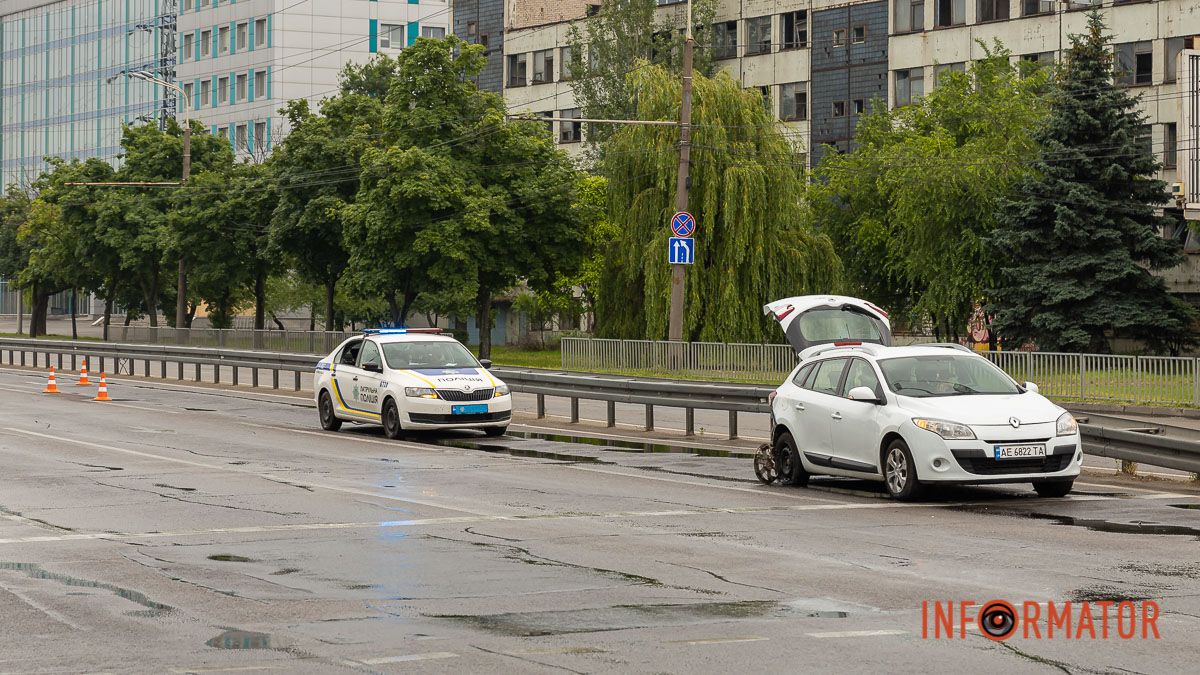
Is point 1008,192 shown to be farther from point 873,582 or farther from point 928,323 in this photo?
point 873,582

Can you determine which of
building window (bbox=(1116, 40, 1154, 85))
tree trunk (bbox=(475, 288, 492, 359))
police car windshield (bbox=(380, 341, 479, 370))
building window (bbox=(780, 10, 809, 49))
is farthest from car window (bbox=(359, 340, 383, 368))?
building window (bbox=(780, 10, 809, 49))

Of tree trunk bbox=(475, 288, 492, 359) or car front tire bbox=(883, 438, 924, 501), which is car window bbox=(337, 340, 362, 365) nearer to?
car front tire bbox=(883, 438, 924, 501)

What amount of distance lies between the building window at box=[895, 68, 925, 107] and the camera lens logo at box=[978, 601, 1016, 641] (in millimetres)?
65885

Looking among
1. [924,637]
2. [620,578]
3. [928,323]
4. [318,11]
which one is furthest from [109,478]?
[318,11]

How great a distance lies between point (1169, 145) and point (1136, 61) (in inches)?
145

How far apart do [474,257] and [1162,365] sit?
89.8 feet

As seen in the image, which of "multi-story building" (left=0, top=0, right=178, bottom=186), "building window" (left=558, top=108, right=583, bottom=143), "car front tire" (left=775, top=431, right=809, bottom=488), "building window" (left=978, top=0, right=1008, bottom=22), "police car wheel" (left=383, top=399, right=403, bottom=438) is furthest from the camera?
"multi-story building" (left=0, top=0, right=178, bottom=186)

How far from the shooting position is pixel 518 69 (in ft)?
301

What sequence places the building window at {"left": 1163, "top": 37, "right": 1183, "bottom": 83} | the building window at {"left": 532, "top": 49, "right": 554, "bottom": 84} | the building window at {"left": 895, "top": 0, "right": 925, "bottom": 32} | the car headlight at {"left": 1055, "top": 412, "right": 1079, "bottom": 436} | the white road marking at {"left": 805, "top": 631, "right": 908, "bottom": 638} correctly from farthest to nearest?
the building window at {"left": 532, "top": 49, "right": 554, "bottom": 84} → the building window at {"left": 895, "top": 0, "right": 925, "bottom": 32} → the building window at {"left": 1163, "top": 37, "right": 1183, "bottom": 83} → the car headlight at {"left": 1055, "top": 412, "right": 1079, "bottom": 436} → the white road marking at {"left": 805, "top": 631, "right": 908, "bottom": 638}

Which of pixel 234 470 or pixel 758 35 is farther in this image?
pixel 758 35

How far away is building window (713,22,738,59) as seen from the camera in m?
81.2

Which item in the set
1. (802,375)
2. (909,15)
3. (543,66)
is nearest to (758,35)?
(909,15)

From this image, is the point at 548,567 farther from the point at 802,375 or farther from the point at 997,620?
the point at 802,375

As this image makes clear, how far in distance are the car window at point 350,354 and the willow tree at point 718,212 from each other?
2048 centimetres
